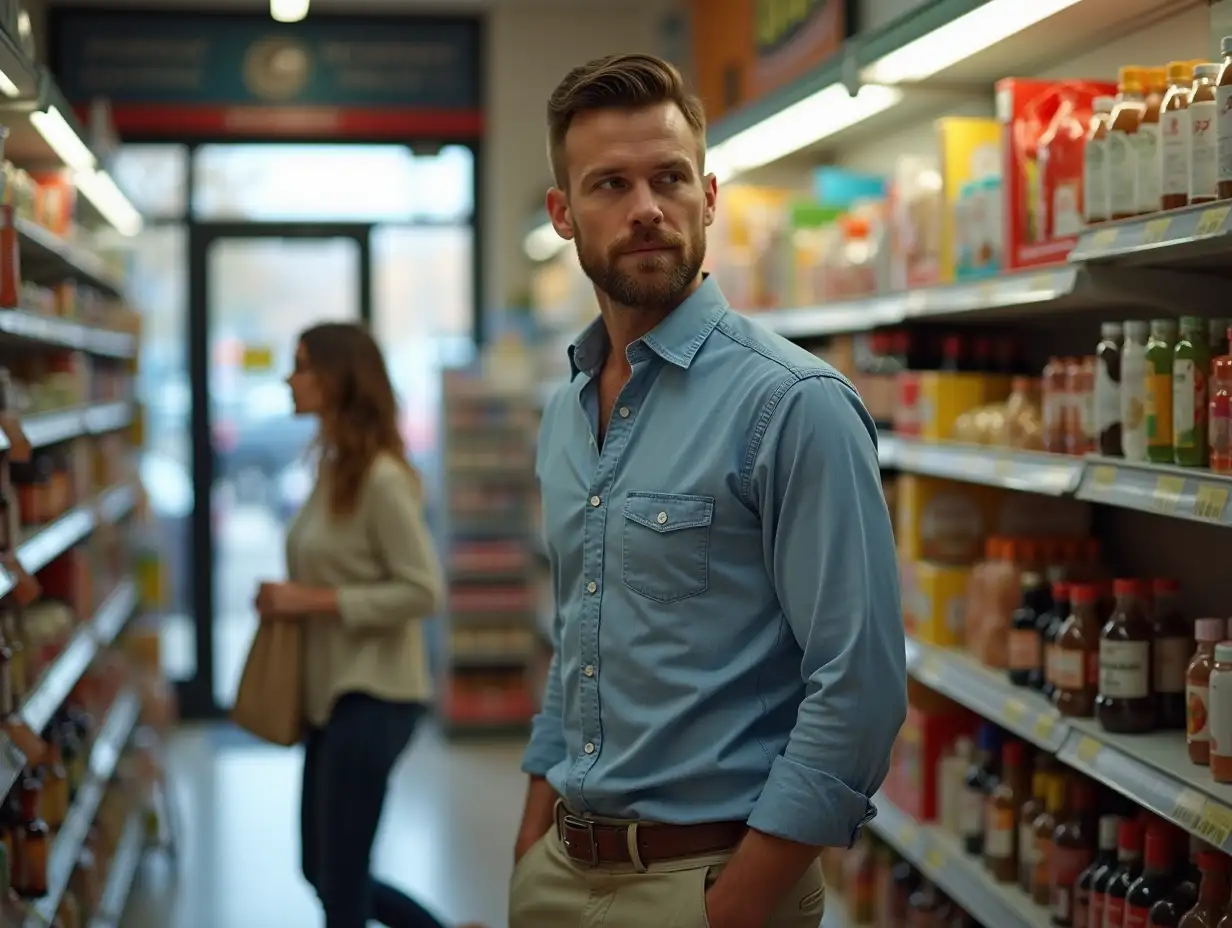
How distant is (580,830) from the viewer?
202cm

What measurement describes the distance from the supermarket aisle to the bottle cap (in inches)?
126

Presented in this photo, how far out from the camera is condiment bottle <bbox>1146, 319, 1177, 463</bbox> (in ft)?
8.07

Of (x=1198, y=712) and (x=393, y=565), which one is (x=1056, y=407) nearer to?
(x=1198, y=712)

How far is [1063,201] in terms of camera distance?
288 centimetres

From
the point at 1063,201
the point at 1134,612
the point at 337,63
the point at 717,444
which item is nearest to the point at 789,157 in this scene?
the point at 1063,201

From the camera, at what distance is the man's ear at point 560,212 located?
6.93 ft

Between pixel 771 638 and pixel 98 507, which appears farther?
pixel 98 507

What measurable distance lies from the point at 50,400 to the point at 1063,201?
2.77 metres

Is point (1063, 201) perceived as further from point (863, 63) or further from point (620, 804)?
point (620, 804)

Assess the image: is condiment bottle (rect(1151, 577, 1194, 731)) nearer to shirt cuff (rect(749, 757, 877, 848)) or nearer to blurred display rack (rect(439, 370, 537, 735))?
shirt cuff (rect(749, 757, 877, 848))

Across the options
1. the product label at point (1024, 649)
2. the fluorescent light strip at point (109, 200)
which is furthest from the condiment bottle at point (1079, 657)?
the fluorescent light strip at point (109, 200)

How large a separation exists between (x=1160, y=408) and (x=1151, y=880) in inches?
32.2

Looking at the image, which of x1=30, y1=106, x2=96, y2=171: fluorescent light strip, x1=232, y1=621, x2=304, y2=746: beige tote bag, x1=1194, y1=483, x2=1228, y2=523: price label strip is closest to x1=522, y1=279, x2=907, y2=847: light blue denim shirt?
x1=1194, y1=483, x2=1228, y2=523: price label strip

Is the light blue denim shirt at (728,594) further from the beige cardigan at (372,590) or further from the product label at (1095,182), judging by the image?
the beige cardigan at (372,590)
